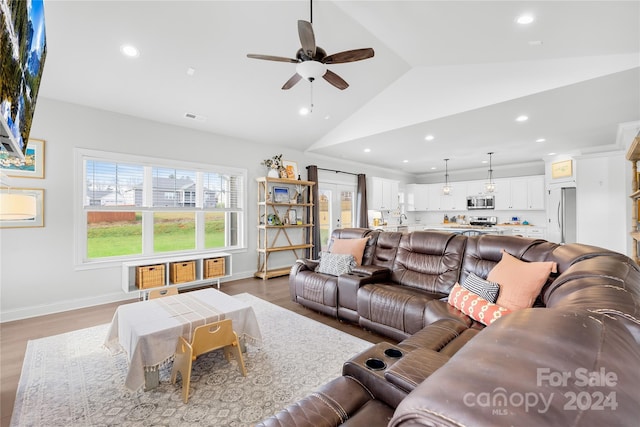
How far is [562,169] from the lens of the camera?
6.43m

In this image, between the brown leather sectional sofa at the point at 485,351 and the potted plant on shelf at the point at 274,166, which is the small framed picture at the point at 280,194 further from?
the brown leather sectional sofa at the point at 485,351

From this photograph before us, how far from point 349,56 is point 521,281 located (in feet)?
7.79

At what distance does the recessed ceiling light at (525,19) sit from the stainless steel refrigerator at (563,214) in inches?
204

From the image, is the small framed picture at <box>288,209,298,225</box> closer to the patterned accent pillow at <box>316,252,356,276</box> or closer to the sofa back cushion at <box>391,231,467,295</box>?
the patterned accent pillow at <box>316,252,356,276</box>

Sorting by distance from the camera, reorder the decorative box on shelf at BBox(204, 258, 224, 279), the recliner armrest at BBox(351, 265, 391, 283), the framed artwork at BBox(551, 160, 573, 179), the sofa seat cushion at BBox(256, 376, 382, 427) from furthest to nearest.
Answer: the framed artwork at BBox(551, 160, 573, 179) → the decorative box on shelf at BBox(204, 258, 224, 279) → the recliner armrest at BBox(351, 265, 391, 283) → the sofa seat cushion at BBox(256, 376, 382, 427)

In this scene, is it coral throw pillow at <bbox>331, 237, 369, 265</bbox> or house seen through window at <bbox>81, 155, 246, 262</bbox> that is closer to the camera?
coral throw pillow at <bbox>331, 237, 369, 265</bbox>

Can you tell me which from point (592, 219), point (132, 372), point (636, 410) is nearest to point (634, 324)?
point (636, 410)

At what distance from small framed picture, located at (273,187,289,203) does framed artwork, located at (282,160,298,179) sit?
0.32 m

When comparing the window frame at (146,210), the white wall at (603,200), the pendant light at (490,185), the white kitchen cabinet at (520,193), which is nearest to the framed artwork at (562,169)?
the white kitchen cabinet at (520,193)

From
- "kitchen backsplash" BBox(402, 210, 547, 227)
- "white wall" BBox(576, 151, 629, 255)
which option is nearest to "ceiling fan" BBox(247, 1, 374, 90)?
"white wall" BBox(576, 151, 629, 255)

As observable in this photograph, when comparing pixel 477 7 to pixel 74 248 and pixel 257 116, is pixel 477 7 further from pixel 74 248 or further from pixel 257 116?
pixel 74 248

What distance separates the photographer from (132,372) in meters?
1.91

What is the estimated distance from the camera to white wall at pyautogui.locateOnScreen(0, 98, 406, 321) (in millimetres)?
3410

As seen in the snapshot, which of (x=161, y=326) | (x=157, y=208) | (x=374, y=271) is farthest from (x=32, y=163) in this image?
(x=374, y=271)
